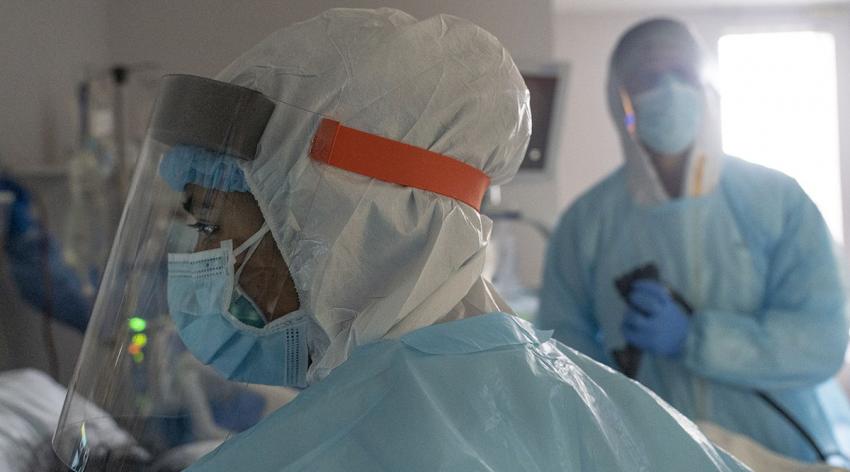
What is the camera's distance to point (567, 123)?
595 cm

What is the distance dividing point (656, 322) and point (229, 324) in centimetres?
128

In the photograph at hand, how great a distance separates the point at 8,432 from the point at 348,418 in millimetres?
641

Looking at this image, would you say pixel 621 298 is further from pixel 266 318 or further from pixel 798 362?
pixel 266 318

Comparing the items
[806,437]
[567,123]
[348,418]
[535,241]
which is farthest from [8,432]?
[567,123]

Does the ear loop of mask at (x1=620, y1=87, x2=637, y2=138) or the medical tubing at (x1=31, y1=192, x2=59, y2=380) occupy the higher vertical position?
the ear loop of mask at (x1=620, y1=87, x2=637, y2=138)

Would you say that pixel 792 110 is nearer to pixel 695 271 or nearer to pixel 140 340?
pixel 695 271

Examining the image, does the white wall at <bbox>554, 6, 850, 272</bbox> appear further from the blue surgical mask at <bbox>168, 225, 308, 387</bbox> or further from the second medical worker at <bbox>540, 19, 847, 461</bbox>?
the blue surgical mask at <bbox>168, 225, 308, 387</bbox>

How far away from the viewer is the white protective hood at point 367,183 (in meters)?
0.89

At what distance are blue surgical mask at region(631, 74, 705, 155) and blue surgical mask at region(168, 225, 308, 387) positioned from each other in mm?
1408

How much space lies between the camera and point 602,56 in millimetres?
5797

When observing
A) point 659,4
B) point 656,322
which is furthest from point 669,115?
point 659,4

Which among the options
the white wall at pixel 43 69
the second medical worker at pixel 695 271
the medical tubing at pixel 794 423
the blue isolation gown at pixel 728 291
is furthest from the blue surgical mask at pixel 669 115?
the white wall at pixel 43 69

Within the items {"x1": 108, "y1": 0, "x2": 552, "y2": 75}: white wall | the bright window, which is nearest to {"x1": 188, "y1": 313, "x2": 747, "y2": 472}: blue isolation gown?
{"x1": 108, "y1": 0, "x2": 552, "y2": 75}: white wall

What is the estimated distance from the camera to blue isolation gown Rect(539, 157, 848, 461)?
1935mm
